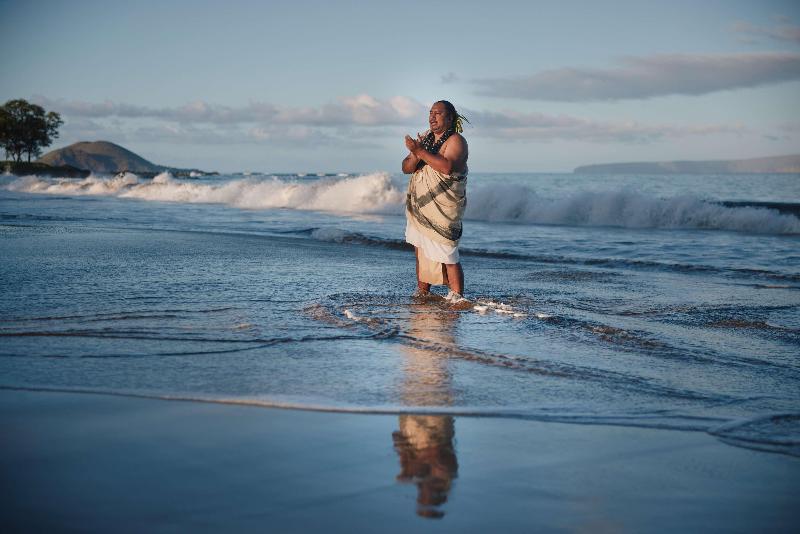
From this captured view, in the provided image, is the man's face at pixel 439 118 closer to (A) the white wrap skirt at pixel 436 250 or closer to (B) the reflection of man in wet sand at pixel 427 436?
(A) the white wrap skirt at pixel 436 250

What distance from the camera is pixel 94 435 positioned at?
2938mm

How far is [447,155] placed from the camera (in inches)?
257

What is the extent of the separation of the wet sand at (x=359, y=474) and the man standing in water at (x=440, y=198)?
3548 mm

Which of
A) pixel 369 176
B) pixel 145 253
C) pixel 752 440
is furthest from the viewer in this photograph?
pixel 369 176

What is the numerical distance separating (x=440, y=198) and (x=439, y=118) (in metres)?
0.71

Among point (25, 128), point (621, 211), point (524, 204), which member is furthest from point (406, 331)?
point (25, 128)

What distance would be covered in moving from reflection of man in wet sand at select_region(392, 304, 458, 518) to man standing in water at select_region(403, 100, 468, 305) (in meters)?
1.91

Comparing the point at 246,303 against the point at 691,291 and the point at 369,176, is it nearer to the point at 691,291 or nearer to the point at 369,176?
Answer: the point at 691,291

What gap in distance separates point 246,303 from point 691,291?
16.0ft

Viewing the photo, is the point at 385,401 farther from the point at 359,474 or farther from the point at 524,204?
the point at 524,204

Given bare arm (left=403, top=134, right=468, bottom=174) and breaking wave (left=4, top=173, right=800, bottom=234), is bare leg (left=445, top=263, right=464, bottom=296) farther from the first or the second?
breaking wave (left=4, top=173, right=800, bottom=234)

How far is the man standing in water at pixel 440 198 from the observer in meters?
6.57

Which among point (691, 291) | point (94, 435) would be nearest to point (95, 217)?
point (691, 291)

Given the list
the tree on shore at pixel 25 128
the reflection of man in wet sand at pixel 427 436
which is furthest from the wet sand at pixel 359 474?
the tree on shore at pixel 25 128
